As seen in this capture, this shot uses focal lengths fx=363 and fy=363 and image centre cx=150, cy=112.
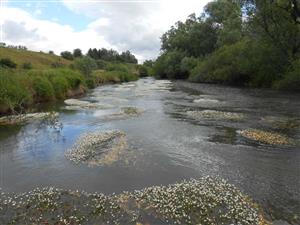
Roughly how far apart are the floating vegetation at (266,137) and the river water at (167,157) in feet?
2.08

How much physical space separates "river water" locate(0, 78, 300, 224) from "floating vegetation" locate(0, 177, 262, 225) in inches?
33.9

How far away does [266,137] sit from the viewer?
2447cm

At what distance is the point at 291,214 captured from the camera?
13070 mm

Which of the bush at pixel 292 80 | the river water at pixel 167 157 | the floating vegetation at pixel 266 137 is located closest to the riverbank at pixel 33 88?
the river water at pixel 167 157

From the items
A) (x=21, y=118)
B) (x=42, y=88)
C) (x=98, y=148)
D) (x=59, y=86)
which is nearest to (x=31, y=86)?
(x=42, y=88)

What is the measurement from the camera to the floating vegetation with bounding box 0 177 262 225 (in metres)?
12.9

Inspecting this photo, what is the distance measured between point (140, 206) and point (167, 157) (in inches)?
273

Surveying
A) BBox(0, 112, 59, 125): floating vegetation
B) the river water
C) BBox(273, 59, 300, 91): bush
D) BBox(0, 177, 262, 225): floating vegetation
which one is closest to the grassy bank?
BBox(0, 112, 59, 125): floating vegetation

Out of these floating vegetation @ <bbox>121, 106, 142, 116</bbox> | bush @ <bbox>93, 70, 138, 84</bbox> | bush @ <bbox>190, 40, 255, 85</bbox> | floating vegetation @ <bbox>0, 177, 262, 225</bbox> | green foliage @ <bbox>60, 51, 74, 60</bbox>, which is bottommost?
floating vegetation @ <bbox>0, 177, 262, 225</bbox>

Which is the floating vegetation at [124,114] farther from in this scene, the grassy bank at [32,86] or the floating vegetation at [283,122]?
the floating vegetation at [283,122]

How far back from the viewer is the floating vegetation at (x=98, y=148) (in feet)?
67.2

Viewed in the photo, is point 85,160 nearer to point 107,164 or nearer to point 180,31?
point 107,164

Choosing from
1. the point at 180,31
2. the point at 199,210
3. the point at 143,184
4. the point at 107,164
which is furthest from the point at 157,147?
the point at 180,31

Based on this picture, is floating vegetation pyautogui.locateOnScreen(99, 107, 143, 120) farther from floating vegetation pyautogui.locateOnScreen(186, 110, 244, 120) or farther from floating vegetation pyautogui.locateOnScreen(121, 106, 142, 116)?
floating vegetation pyautogui.locateOnScreen(186, 110, 244, 120)
